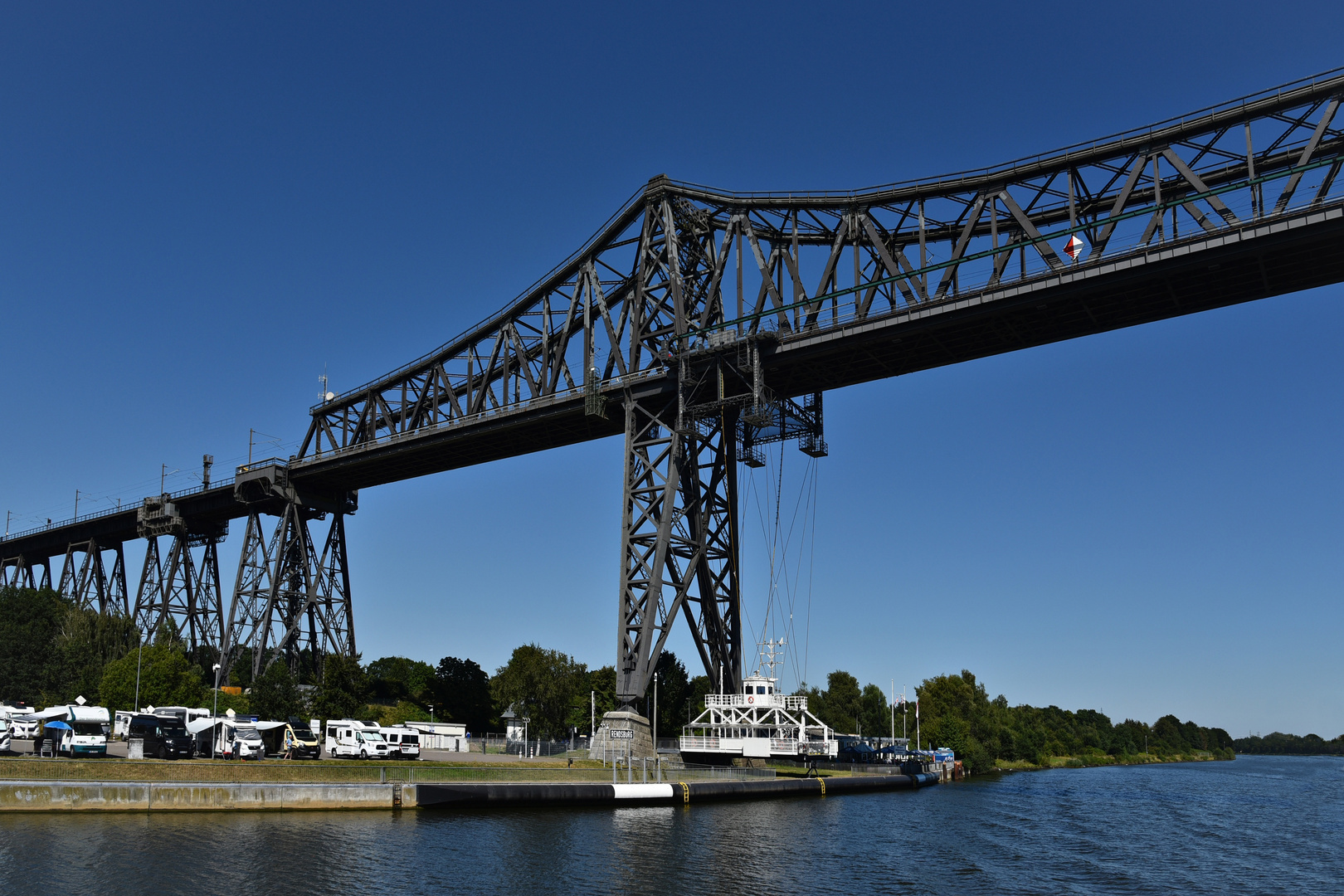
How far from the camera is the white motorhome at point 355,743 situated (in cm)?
5619

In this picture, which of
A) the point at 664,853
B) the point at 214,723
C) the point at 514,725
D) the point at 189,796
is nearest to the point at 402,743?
the point at 214,723

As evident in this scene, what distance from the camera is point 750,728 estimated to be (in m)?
68.8

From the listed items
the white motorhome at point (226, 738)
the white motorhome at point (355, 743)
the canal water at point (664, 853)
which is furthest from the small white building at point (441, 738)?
the canal water at point (664, 853)

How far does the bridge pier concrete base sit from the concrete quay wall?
46.7 feet

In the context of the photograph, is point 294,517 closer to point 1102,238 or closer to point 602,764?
point 602,764

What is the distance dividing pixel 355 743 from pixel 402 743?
110 inches

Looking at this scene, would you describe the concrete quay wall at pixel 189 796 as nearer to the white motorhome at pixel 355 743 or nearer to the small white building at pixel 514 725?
the white motorhome at pixel 355 743

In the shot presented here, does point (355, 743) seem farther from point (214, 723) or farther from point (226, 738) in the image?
point (214, 723)

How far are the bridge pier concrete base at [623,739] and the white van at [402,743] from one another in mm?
Answer: 9899

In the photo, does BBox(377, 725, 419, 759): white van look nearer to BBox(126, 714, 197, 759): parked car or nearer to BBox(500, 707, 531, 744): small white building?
BBox(126, 714, 197, 759): parked car

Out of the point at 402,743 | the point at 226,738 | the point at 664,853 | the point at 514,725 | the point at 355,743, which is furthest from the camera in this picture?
the point at 514,725

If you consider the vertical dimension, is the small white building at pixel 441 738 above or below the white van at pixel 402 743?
below

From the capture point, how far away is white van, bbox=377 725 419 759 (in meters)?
57.5

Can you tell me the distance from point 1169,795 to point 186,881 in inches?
3064
